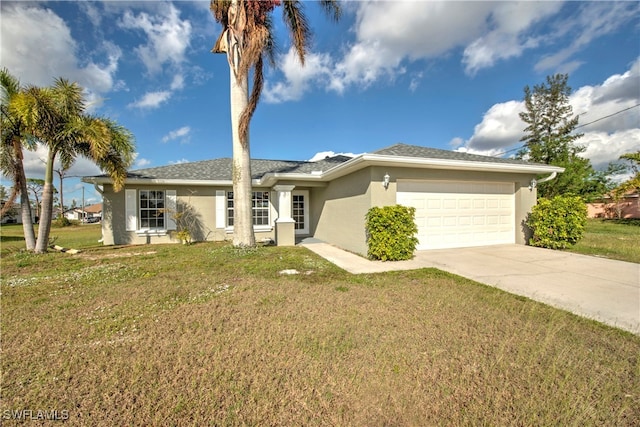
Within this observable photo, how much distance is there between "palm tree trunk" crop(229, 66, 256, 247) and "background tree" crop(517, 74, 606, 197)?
22.5 m

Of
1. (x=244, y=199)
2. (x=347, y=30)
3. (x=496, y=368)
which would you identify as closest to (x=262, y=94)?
(x=244, y=199)

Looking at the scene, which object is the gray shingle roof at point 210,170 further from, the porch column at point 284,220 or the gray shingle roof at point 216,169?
the porch column at point 284,220

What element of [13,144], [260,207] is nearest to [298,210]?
[260,207]

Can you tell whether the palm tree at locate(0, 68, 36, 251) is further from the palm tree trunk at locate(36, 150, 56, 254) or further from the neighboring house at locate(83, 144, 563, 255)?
the neighboring house at locate(83, 144, 563, 255)

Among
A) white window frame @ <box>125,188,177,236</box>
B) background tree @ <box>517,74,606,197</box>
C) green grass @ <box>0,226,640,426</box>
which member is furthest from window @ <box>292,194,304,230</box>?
background tree @ <box>517,74,606,197</box>

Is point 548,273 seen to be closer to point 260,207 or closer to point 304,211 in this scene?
point 304,211

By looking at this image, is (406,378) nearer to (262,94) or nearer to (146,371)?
(146,371)

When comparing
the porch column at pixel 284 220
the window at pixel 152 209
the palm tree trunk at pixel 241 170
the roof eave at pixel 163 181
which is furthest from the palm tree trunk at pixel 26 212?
the porch column at pixel 284 220

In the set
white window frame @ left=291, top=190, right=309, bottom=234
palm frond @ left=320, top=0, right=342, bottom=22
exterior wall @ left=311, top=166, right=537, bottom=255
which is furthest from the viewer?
white window frame @ left=291, top=190, right=309, bottom=234

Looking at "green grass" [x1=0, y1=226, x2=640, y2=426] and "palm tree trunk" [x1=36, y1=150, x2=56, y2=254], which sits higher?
"palm tree trunk" [x1=36, y1=150, x2=56, y2=254]

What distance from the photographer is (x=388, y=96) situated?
1440cm

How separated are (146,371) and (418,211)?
766 centimetres

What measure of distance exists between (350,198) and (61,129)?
927 centimetres

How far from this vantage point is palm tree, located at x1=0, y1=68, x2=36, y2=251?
7711mm
